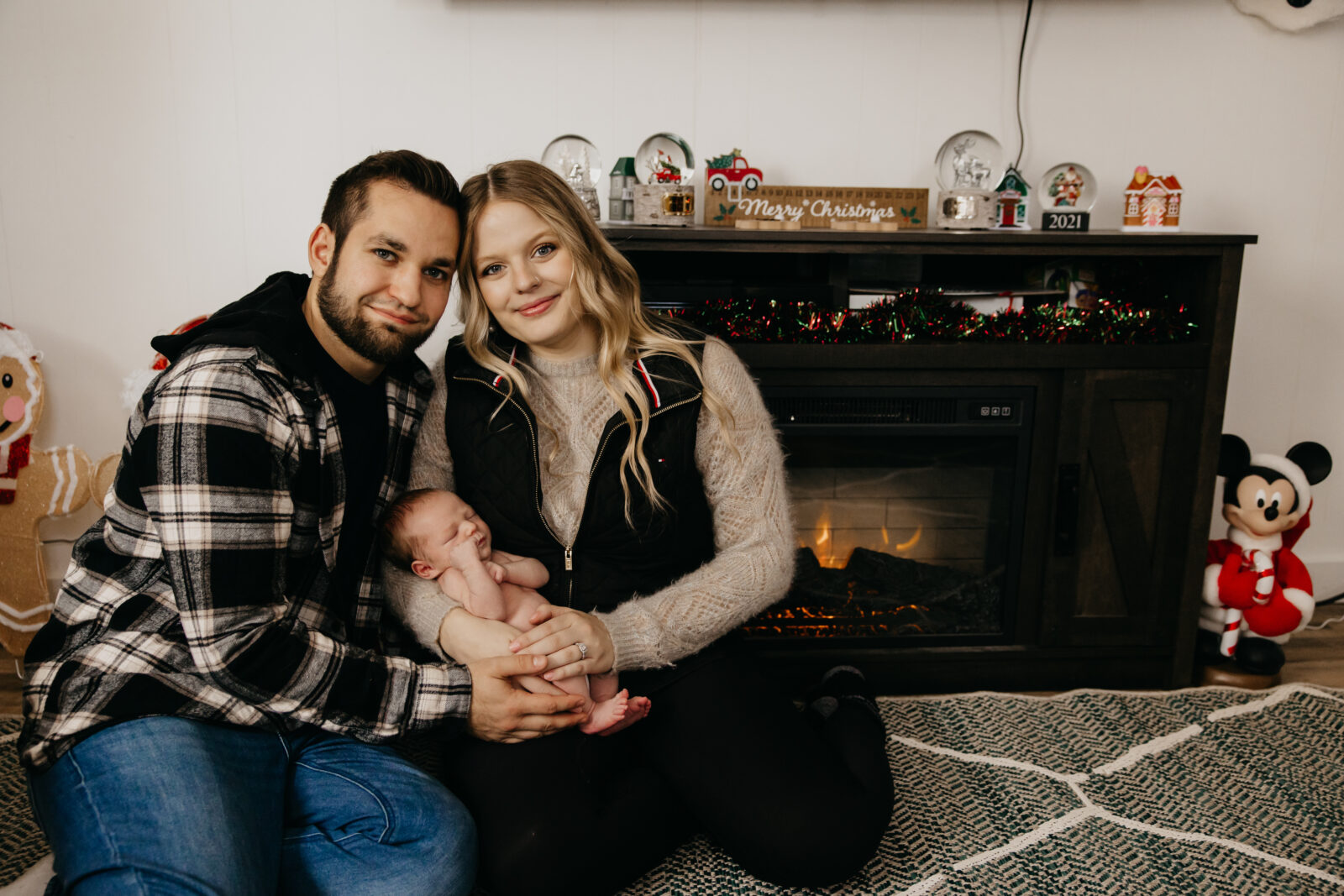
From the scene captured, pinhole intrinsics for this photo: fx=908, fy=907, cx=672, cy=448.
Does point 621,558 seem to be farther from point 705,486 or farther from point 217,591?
point 217,591

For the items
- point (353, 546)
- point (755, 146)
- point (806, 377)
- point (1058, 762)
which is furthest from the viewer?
point (755, 146)

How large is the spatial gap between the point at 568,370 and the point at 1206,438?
143 centimetres

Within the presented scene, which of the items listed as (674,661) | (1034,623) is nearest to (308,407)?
(674,661)

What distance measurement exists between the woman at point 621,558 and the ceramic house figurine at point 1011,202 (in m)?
0.93

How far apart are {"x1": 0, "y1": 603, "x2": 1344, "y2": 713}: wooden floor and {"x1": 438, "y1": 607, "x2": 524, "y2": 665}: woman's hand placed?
49.1 inches

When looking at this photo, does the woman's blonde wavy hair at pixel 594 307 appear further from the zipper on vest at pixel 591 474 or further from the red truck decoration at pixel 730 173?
the red truck decoration at pixel 730 173

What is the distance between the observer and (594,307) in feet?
5.02

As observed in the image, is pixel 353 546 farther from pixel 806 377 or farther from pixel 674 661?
pixel 806 377

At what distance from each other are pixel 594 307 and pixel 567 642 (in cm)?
55

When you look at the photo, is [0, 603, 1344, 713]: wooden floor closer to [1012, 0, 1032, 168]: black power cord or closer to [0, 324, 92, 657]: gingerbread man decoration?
[0, 324, 92, 657]: gingerbread man decoration

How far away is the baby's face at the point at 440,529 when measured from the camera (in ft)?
4.82

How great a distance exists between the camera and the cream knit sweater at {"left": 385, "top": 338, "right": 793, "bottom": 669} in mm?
1524

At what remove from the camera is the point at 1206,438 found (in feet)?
6.61

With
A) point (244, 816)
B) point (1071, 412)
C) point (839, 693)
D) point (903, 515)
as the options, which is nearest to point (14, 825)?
point (244, 816)
